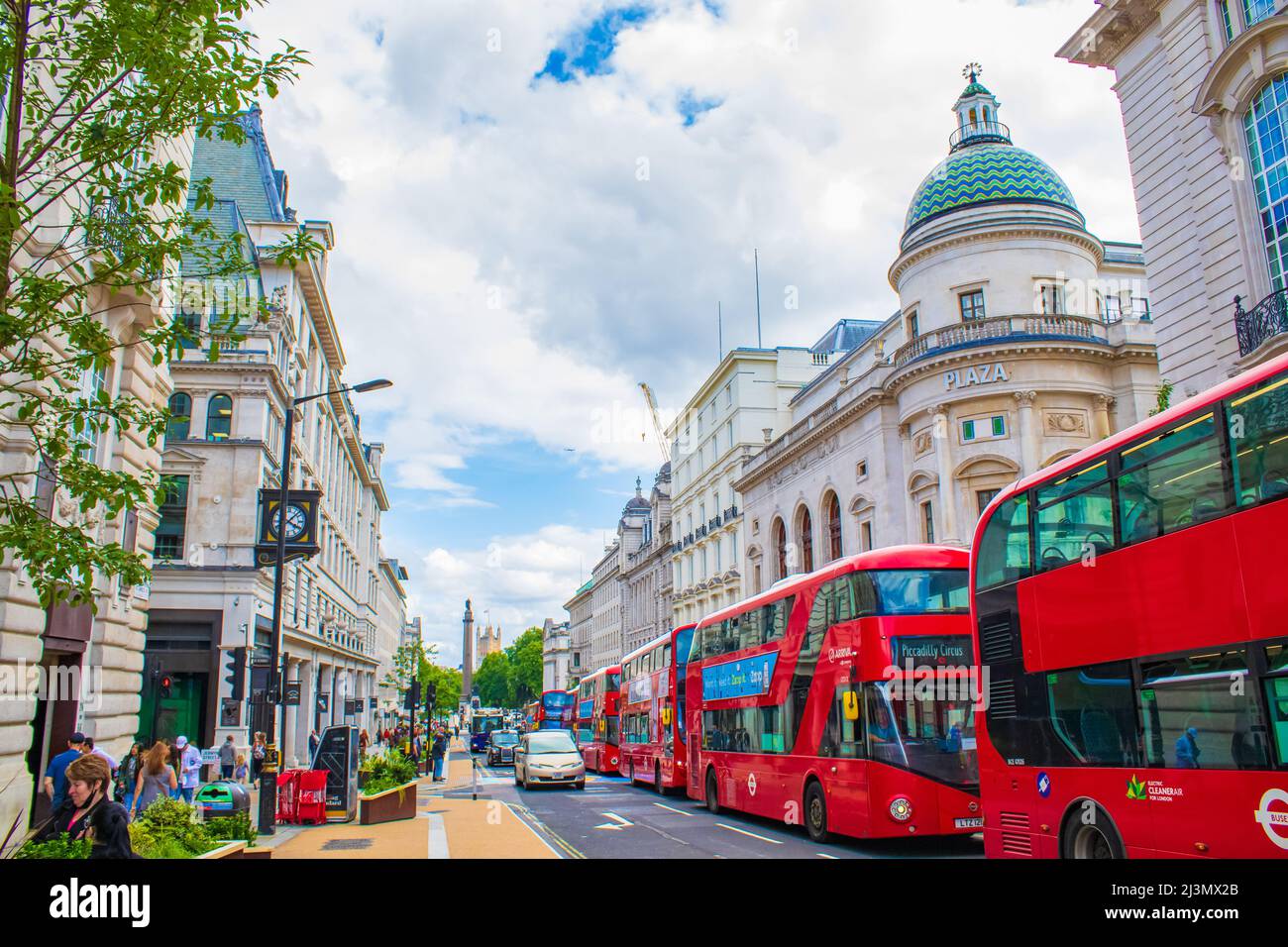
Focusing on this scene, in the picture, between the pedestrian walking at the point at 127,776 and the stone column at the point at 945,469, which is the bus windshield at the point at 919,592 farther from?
the stone column at the point at 945,469

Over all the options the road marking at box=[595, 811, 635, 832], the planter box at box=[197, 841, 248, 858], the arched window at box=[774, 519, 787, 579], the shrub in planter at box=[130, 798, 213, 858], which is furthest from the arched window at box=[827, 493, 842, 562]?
the shrub in planter at box=[130, 798, 213, 858]

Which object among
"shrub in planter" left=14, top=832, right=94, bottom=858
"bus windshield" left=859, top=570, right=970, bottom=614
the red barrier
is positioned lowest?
the red barrier

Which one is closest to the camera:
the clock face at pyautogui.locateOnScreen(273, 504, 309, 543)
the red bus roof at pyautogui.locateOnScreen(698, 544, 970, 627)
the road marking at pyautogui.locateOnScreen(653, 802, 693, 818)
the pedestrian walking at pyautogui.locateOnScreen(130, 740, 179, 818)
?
the pedestrian walking at pyautogui.locateOnScreen(130, 740, 179, 818)

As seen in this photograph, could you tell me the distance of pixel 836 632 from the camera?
15.0 metres

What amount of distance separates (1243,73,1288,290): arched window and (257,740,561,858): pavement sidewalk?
16807 mm

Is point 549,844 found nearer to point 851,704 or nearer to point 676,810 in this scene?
point 851,704

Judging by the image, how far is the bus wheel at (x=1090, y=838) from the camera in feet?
29.3

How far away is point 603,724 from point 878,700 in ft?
94.7

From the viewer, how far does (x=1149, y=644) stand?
27.2 ft

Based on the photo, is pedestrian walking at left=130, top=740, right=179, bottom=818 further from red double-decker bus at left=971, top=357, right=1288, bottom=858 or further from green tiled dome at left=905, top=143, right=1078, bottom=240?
green tiled dome at left=905, top=143, right=1078, bottom=240

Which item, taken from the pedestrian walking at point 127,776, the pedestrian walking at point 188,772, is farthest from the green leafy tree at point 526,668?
the pedestrian walking at point 127,776

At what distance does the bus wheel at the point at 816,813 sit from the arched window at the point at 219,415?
2533 centimetres

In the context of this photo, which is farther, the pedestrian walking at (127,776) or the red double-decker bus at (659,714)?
the red double-decker bus at (659,714)

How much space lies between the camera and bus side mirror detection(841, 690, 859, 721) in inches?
554
